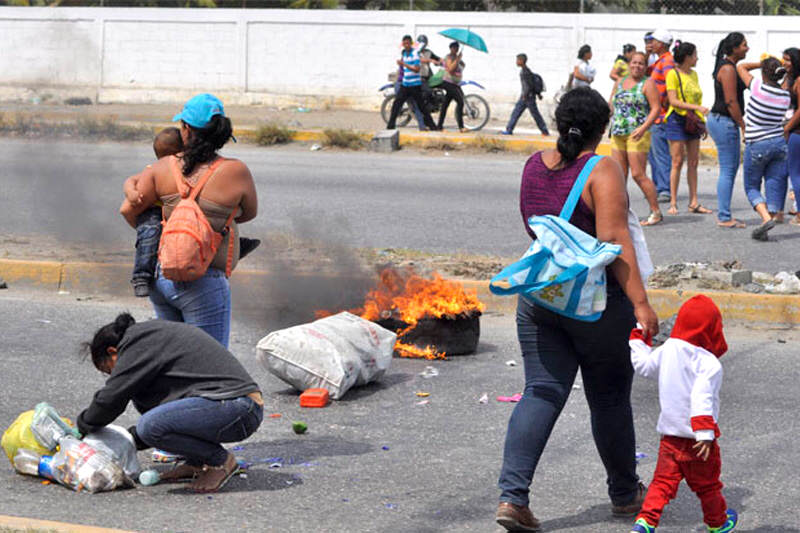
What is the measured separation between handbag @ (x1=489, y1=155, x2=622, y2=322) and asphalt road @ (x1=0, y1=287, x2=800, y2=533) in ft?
3.06

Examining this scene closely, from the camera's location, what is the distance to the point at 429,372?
22.7 feet

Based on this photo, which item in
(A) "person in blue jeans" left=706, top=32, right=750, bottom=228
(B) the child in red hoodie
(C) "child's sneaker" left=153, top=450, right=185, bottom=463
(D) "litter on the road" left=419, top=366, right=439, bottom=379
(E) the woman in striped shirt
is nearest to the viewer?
(B) the child in red hoodie

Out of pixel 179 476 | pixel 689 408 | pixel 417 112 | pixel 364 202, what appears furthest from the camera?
pixel 417 112

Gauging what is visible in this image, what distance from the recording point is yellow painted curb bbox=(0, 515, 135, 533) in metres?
4.12

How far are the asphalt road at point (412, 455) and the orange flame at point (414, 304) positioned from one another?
17 cm

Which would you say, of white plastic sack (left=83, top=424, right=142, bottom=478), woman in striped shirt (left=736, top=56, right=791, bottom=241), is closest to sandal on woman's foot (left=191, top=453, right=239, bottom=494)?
white plastic sack (left=83, top=424, right=142, bottom=478)

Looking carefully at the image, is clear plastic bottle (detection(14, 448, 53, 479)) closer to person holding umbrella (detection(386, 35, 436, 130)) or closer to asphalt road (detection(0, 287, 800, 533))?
asphalt road (detection(0, 287, 800, 533))

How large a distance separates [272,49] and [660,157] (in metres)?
14.2

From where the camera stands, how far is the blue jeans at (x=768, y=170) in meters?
10.8

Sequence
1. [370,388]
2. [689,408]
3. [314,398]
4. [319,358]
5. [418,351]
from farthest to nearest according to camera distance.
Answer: [418,351] → [370,388] → [319,358] → [314,398] → [689,408]

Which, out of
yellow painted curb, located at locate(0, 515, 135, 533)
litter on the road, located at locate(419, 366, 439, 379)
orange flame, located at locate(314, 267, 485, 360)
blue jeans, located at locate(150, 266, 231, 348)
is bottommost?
litter on the road, located at locate(419, 366, 439, 379)

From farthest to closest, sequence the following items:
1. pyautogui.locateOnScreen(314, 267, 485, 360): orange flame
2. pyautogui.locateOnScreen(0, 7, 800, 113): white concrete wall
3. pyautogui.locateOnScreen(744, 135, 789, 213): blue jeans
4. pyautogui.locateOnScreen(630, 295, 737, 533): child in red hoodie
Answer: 1. pyautogui.locateOnScreen(0, 7, 800, 113): white concrete wall
2. pyautogui.locateOnScreen(744, 135, 789, 213): blue jeans
3. pyautogui.locateOnScreen(314, 267, 485, 360): orange flame
4. pyautogui.locateOnScreen(630, 295, 737, 533): child in red hoodie

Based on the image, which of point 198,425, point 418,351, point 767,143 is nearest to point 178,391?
point 198,425

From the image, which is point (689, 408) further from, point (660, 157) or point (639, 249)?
point (660, 157)
